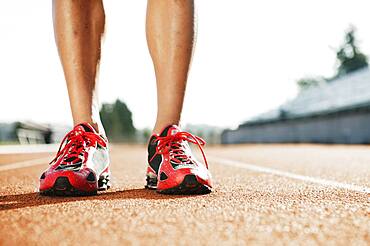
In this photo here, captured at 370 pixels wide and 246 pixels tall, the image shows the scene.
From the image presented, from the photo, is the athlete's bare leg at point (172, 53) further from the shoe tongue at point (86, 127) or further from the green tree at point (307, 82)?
the green tree at point (307, 82)

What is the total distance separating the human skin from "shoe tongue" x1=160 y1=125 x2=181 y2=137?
Result: 0.11 ft

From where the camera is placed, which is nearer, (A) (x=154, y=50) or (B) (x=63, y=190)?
(B) (x=63, y=190)

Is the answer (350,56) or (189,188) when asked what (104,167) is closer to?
(189,188)

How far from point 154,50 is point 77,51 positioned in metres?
0.31

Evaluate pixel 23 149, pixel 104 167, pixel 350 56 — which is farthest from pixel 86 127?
pixel 350 56

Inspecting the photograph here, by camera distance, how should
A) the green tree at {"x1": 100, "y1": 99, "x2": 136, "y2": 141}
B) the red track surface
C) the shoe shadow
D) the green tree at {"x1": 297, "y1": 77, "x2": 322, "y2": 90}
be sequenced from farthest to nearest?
the green tree at {"x1": 297, "y1": 77, "x2": 322, "y2": 90} → the green tree at {"x1": 100, "y1": 99, "x2": 136, "y2": 141} → the shoe shadow → the red track surface

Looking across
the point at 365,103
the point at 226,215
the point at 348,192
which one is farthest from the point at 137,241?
the point at 365,103

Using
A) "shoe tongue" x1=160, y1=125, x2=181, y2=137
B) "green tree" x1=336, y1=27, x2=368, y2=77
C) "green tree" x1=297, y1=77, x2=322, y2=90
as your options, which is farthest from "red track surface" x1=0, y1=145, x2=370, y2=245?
"green tree" x1=297, y1=77, x2=322, y2=90

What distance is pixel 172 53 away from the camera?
5.68 ft

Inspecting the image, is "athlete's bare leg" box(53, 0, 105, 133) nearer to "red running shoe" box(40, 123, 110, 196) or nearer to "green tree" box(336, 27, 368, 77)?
"red running shoe" box(40, 123, 110, 196)

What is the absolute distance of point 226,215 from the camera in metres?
1.10

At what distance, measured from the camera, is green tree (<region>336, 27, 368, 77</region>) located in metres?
49.6

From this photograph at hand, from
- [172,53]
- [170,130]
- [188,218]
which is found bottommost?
[188,218]

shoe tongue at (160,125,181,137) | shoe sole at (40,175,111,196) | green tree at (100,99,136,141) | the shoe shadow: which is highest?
green tree at (100,99,136,141)
